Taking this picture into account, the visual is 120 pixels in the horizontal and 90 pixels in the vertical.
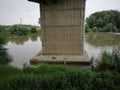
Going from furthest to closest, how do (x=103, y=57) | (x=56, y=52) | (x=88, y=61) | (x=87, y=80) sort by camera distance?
(x=56, y=52) < (x=88, y=61) < (x=103, y=57) < (x=87, y=80)

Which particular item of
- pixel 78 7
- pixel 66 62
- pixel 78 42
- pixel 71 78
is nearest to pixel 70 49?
pixel 78 42

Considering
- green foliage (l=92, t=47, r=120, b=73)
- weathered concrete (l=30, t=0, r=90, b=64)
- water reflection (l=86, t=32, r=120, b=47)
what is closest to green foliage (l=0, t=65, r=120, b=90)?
green foliage (l=92, t=47, r=120, b=73)

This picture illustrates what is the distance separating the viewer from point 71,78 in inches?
189

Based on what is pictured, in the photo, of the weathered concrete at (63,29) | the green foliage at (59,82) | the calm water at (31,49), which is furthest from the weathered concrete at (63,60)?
the green foliage at (59,82)

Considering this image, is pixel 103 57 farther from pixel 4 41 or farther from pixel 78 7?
pixel 4 41

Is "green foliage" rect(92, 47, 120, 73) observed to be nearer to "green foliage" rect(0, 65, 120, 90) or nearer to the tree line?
"green foliage" rect(0, 65, 120, 90)

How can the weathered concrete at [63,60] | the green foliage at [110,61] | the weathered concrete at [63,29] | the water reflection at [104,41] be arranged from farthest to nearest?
1. the water reflection at [104,41]
2. the weathered concrete at [63,29]
3. the weathered concrete at [63,60]
4. the green foliage at [110,61]

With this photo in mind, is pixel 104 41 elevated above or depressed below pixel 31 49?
above

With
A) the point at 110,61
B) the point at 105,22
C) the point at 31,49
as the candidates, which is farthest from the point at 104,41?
the point at 105,22

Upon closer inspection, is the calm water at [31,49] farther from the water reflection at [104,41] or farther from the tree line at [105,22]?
the tree line at [105,22]

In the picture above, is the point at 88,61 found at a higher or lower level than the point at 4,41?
lower

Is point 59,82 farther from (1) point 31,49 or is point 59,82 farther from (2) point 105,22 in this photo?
(2) point 105,22

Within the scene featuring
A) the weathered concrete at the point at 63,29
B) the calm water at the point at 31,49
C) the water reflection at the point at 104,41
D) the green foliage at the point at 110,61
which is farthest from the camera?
the water reflection at the point at 104,41

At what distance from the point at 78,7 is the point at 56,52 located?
12.4 ft
